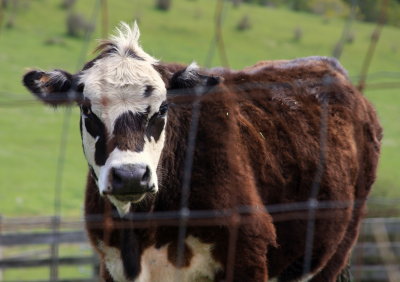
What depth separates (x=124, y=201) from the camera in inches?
209

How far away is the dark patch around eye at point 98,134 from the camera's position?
5.37 meters

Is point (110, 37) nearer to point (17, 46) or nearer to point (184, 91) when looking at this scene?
point (184, 91)

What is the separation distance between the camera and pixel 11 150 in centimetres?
3653

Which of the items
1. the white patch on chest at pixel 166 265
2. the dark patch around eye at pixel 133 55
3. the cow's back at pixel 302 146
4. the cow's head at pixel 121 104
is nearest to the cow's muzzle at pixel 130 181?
the cow's head at pixel 121 104

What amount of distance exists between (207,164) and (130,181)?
3.44 ft

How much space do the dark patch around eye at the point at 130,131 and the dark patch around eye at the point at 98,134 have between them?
0.13 meters

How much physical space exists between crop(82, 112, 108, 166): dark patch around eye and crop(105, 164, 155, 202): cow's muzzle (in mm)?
295

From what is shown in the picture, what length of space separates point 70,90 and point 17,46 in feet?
Result: 131

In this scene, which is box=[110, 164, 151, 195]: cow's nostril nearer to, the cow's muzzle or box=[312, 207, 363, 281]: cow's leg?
the cow's muzzle

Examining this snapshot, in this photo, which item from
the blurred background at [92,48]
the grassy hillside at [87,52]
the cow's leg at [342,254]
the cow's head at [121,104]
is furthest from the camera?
the grassy hillside at [87,52]

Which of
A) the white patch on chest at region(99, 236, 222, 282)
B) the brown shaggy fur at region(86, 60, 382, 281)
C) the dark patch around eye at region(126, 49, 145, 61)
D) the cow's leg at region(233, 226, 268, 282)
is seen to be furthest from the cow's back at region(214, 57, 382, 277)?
the dark patch around eye at region(126, 49, 145, 61)

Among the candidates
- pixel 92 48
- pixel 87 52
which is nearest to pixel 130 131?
pixel 92 48

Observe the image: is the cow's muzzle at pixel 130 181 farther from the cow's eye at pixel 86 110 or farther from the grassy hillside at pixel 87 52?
the grassy hillside at pixel 87 52

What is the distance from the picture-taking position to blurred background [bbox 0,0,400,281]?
31078 millimetres
